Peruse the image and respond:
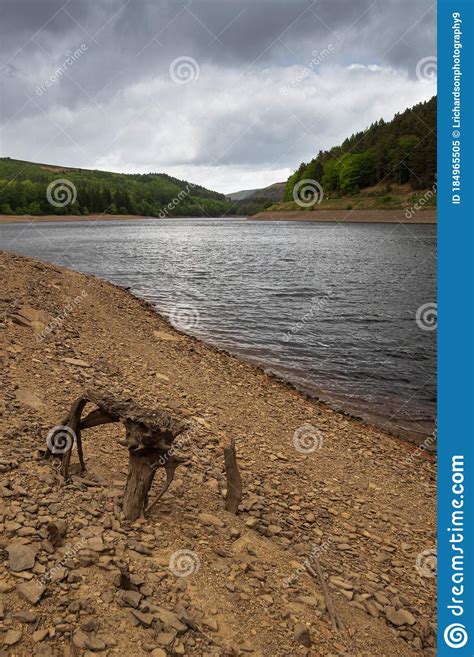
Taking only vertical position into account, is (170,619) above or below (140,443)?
below

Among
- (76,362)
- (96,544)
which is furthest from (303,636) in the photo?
(76,362)

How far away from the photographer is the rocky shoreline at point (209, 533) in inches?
187

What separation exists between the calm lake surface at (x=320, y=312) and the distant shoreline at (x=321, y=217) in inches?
1970

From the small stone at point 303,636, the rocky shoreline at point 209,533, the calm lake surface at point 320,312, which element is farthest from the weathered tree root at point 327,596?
the calm lake surface at point 320,312

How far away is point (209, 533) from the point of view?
6.79 m

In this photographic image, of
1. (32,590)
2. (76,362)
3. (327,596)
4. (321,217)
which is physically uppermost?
(321,217)

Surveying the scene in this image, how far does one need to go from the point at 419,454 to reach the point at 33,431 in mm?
10022

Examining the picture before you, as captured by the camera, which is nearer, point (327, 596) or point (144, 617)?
point (144, 617)

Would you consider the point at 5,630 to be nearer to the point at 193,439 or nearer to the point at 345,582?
the point at 345,582

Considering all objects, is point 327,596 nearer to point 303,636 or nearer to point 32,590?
point 303,636

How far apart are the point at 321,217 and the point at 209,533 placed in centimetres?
14332

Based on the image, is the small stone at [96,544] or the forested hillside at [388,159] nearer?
the small stone at [96,544]

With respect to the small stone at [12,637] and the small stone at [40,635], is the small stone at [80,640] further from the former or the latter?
the small stone at [12,637]

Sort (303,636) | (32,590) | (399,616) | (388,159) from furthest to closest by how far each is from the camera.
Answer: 1. (388,159)
2. (399,616)
3. (303,636)
4. (32,590)
